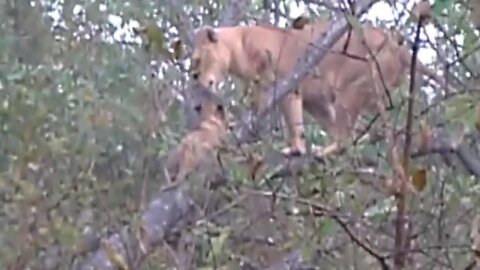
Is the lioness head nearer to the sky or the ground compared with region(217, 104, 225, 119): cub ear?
nearer to the sky

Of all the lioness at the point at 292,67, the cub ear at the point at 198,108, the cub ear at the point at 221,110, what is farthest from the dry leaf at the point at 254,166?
the lioness at the point at 292,67

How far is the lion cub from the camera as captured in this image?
3.13 meters

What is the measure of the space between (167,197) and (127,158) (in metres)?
1.38

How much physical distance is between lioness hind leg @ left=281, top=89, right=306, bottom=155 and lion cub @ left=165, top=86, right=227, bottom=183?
0.42 m

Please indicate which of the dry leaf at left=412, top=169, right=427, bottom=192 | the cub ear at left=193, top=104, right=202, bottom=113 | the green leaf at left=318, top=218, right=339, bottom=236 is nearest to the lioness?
the cub ear at left=193, top=104, right=202, bottom=113

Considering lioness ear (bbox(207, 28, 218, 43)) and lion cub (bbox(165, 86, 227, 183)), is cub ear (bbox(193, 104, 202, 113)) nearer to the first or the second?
lion cub (bbox(165, 86, 227, 183))

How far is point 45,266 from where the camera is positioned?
3.94 meters

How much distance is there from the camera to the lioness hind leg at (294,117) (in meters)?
4.32

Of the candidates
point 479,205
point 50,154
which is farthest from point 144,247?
point 50,154

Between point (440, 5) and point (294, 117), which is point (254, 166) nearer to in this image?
point (440, 5)

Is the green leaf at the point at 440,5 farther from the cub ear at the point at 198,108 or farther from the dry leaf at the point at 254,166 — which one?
the cub ear at the point at 198,108

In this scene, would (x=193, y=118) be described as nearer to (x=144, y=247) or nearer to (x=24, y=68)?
(x=144, y=247)

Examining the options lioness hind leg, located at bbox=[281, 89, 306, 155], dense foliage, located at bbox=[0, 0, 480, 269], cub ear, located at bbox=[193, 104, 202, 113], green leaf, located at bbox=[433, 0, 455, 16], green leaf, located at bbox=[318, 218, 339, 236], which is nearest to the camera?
green leaf, located at bbox=[433, 0, 455, 16]

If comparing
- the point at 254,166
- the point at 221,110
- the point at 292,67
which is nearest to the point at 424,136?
the point at 254,166
